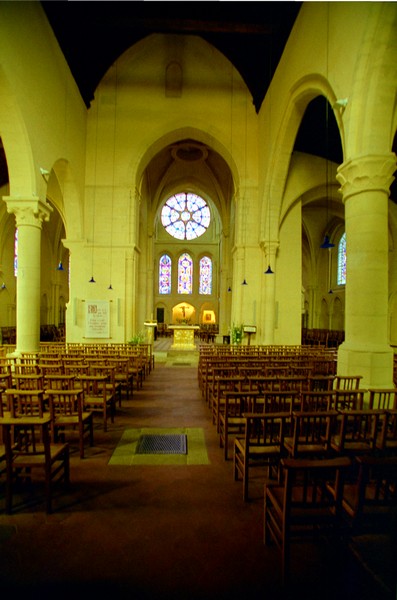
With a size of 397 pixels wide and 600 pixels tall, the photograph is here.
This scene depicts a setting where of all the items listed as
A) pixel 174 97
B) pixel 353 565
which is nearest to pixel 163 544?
pixel 353 565

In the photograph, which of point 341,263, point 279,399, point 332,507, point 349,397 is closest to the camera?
point 332,507

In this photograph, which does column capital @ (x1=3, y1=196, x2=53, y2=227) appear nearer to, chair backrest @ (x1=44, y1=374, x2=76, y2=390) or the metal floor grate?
chair backrest @ (x1=44, y1=374, x2=76, y2=390)

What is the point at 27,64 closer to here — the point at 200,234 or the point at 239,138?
the point at 239,138

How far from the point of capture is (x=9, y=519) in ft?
9.52

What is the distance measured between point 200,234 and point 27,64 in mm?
24488

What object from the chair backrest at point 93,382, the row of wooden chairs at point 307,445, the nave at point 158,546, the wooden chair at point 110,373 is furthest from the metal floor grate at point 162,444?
the wooden chair at point 110,373

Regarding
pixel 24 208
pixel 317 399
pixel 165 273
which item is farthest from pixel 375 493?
pixel 165 273

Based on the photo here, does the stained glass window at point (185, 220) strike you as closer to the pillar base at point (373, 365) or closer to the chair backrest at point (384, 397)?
the pillar base at point (373, 365)

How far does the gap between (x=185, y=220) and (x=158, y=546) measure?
107ft

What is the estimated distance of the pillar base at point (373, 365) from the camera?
20.1 feet

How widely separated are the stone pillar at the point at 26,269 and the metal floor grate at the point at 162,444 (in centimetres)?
659

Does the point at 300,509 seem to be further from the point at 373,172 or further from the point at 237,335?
the point at 237,335

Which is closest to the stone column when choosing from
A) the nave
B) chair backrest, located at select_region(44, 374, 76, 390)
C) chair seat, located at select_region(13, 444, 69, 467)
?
chair backrest, located at select_region(44, 374, 76, 390)

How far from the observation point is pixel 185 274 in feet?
113
